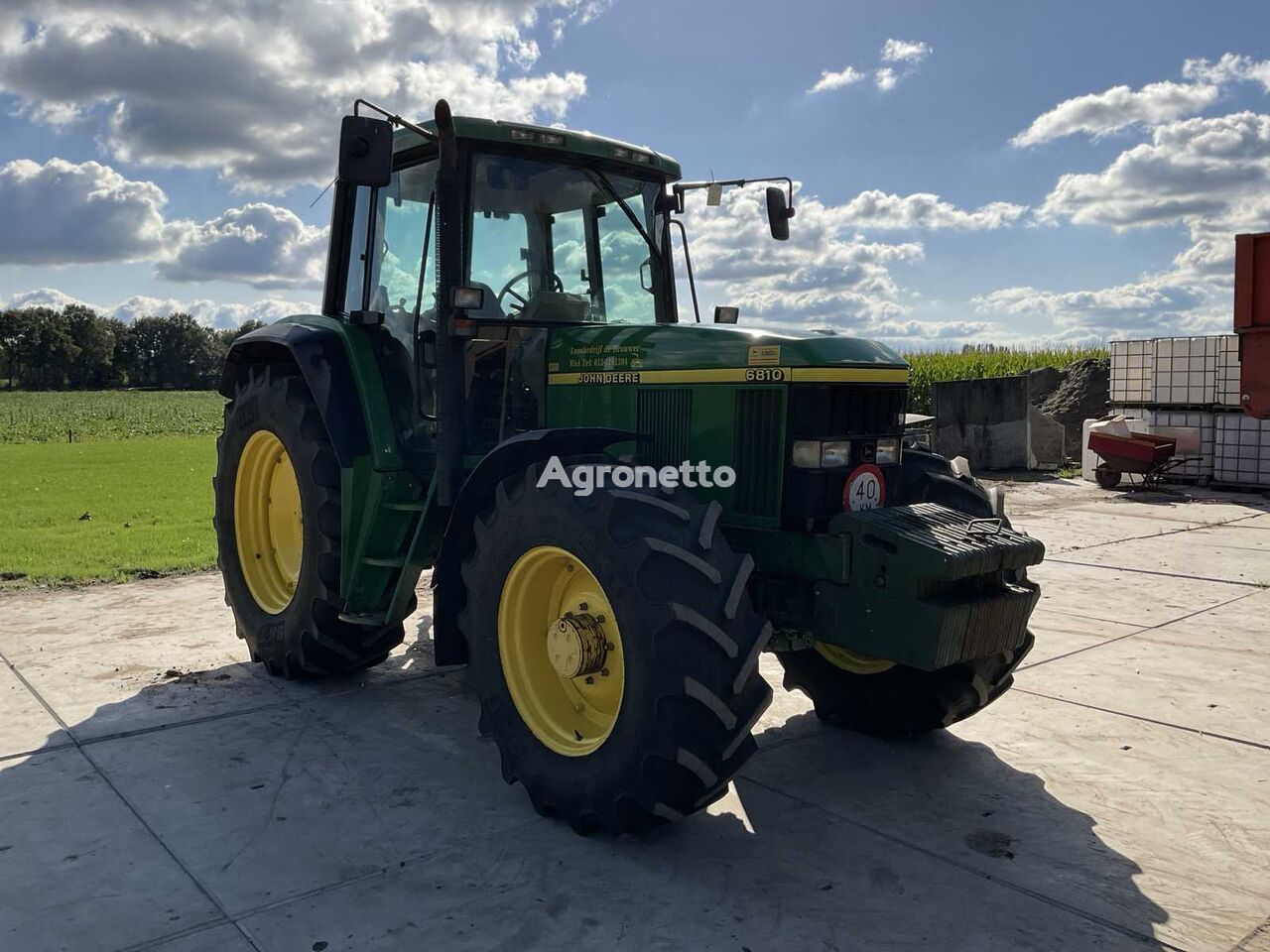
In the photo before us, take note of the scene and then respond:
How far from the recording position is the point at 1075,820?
12.8ft

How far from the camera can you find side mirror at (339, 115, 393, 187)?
415cm

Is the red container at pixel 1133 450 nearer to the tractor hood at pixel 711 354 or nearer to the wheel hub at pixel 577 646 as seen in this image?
the tractor hood at pixel 711 354

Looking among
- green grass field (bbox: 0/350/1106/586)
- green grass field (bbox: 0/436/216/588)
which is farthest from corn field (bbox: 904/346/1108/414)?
green grass field (bbox: 0/436/216/588)

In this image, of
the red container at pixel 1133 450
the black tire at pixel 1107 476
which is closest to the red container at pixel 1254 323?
the red container at pixel 1133 450

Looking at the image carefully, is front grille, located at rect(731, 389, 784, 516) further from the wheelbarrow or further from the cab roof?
the wheelbarrow

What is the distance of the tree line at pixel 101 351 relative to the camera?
84.6 metres

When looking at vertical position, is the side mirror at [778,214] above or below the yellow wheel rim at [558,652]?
above

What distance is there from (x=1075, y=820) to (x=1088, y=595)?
4.29m

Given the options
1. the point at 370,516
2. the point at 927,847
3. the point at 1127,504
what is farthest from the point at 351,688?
the point at 1127,504

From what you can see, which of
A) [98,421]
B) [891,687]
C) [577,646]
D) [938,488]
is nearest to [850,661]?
[891,687]

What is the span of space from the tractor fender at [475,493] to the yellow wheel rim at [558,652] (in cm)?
35

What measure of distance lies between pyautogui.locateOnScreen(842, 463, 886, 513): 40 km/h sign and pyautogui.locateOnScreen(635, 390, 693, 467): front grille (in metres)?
0.67

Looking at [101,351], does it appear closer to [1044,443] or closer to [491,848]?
[1044,443]

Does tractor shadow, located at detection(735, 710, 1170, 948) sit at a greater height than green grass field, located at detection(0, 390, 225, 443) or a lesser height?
lesser
